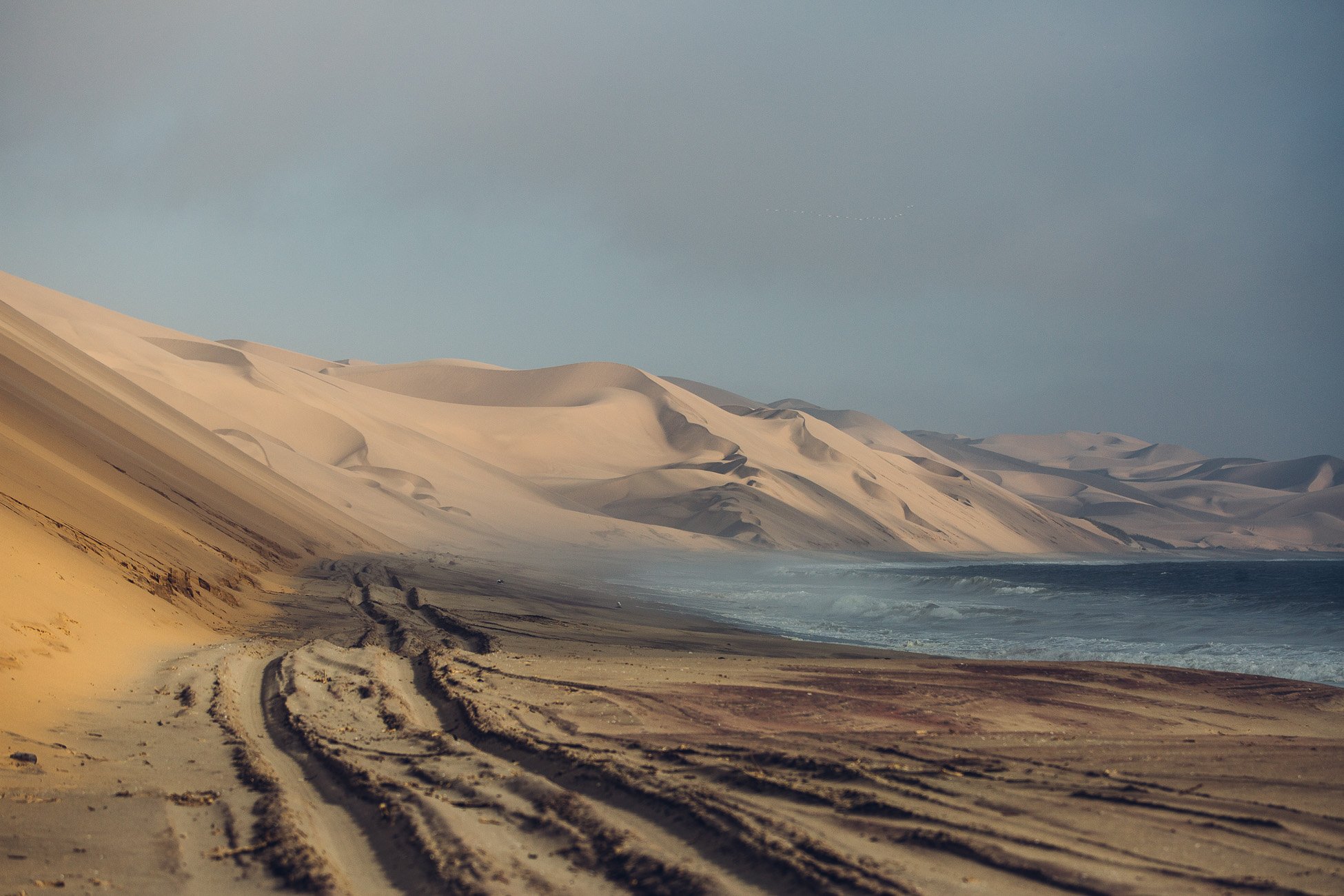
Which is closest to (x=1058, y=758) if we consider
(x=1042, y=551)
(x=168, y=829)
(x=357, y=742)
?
(x=357, y=742)

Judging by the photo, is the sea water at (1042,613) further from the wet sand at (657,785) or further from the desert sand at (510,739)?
the wet sand at (657,785)

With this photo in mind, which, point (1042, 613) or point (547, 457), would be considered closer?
point (1042, 613)

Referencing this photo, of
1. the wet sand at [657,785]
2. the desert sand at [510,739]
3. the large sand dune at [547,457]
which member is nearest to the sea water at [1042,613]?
the desert sand at [510,739]

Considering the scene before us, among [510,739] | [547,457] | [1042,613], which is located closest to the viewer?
[510,739]

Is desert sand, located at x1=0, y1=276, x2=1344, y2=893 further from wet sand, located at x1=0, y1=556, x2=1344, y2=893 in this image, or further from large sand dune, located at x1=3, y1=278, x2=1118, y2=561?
large sand dune, located at x1=3, y1=278, x2=1118, y2=561

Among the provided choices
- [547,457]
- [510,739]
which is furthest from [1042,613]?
[547,457]

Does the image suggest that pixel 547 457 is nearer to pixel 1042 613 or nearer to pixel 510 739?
pixel 1042 613
